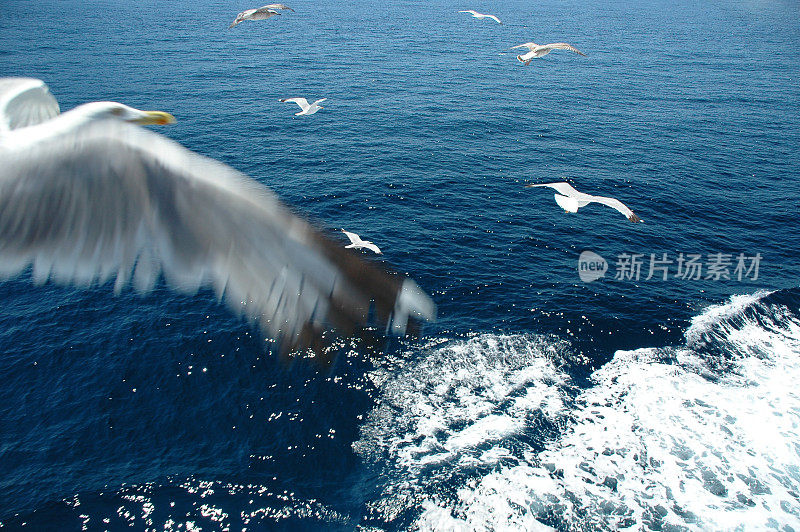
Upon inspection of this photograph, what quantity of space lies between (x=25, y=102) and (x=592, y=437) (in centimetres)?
2989

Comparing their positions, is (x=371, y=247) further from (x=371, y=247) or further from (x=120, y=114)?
(x=120, y=114)

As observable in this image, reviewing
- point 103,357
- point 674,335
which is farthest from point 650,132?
point 103,357

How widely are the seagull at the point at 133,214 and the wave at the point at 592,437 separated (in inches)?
844

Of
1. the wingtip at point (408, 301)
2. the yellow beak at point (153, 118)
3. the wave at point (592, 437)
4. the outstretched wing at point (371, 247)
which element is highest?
the yellow beak at point (153, 118)

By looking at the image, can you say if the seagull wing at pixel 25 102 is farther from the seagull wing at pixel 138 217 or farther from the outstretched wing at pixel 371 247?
the outstretched wing at pixel 371 247

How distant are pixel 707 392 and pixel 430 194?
32.6m

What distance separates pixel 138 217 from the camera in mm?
7773

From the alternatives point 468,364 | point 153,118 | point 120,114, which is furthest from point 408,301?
point 468,364

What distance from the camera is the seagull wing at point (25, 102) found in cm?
1001

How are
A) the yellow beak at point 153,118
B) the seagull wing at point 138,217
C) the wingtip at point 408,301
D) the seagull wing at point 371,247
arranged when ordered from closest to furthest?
the wingtip at point 408,301 < the seagull wing at point 138,217 < the yellow beak at point 153,118 < the seagull wing at point 371,247

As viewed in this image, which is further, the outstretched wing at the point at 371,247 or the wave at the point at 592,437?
the outstretched wing at the point at 371,247

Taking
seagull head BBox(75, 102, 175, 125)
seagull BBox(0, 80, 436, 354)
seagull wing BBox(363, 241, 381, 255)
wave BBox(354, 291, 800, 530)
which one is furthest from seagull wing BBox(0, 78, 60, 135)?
seagull wing BBox(363, 241, 381, 255)

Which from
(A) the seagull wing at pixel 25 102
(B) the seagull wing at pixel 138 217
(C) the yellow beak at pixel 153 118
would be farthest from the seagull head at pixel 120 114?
(A) the seagull wing at pixel 25 102

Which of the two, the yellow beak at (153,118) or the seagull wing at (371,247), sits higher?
the yellow beak at (153,118)
